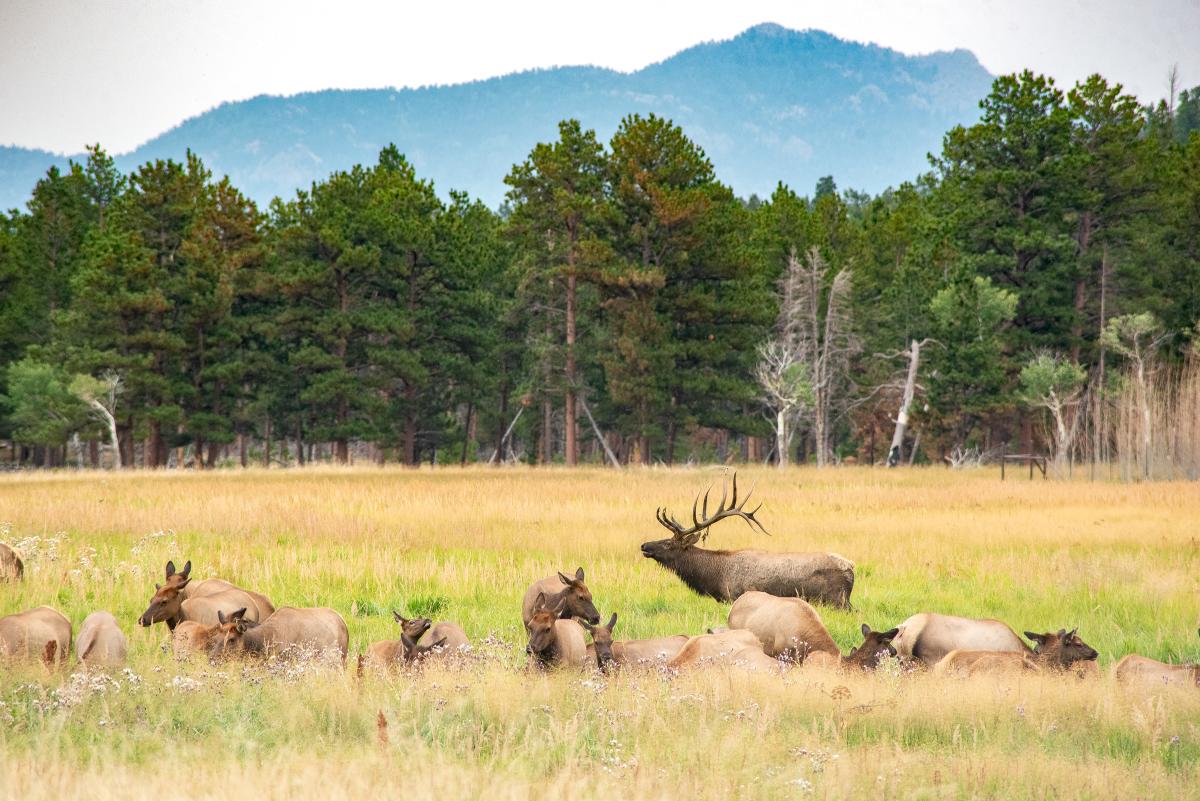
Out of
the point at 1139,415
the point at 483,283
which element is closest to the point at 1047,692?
the point at 1139,415

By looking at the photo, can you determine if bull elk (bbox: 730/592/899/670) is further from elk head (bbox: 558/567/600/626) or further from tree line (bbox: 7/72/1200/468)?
tree line (bbox: 7/72/1200/468)

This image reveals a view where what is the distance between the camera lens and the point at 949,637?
968 centimetres

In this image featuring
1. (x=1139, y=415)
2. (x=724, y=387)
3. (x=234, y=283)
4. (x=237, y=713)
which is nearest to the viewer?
(x=237, y=713)

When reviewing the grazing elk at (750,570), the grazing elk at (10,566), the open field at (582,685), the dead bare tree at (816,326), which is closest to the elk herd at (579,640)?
the open field at (582,685)

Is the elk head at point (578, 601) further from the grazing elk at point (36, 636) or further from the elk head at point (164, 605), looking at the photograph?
the grazing elk at point (36, 636)

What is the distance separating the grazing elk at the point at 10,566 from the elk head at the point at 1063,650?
1143 centimetres

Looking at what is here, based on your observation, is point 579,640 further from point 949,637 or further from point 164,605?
point 164,605

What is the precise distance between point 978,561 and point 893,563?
1217 mm

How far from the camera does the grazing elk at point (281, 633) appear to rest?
905 centimetres

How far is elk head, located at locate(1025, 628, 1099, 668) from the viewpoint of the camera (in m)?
9.00

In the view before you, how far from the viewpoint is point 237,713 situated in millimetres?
7086

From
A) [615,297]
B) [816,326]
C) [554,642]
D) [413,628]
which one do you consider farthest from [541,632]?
[816,326]

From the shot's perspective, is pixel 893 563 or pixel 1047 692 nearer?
pixel 1047 692

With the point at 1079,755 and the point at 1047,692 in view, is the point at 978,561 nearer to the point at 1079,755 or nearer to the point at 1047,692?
the point at 1047,692
